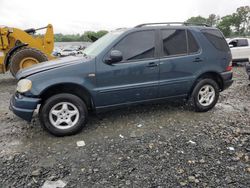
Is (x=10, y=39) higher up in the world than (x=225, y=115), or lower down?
higher up

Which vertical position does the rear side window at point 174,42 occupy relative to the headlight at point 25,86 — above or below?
above

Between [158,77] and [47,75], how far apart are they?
6.75 feet

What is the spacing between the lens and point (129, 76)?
414cm

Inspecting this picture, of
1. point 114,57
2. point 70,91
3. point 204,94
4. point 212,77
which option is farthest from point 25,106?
point 212,77

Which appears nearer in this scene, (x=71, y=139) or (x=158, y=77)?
(x=71, y=139)

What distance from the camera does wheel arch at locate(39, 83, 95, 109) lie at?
380 cm

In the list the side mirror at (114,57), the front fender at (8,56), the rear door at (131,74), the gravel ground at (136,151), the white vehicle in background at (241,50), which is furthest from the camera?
the white vehicle in background at (241,50)

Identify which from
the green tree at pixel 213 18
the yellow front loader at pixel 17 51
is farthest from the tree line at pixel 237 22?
the yellow front loader at pixel 17 51

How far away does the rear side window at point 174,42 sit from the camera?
4484 mm

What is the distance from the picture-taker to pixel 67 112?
391 centimetres

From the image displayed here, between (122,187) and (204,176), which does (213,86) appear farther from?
(122,187)

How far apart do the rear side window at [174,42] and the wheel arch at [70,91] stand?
173cm

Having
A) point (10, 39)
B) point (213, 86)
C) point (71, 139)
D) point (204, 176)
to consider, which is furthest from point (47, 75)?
point (10, 39)

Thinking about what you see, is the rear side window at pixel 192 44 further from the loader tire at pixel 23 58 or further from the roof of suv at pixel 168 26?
the loader tire at pixel 23 58
